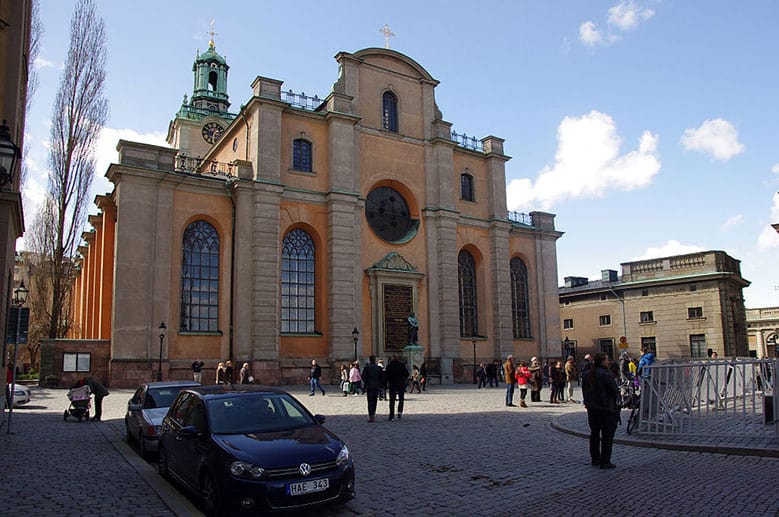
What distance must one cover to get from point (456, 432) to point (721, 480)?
615 cm

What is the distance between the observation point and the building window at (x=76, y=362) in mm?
26672

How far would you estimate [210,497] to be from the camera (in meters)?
6.94

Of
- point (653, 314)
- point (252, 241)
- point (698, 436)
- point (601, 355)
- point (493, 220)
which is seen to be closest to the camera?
point (601, 355)

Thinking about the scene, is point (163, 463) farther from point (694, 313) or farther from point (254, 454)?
point (694, 313)

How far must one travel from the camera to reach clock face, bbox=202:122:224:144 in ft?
163

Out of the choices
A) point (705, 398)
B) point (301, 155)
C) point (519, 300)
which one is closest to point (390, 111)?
point (301, 155)

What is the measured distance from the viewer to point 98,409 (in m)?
17.0

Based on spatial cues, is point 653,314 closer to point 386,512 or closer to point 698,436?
point 698,436

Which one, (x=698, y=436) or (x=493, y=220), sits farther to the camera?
(x=493, y=220)

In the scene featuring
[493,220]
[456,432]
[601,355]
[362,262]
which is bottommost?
[456,432]

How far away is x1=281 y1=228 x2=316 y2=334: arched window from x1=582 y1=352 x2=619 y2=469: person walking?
77.5 feet

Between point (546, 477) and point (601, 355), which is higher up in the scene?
point (601, 355)

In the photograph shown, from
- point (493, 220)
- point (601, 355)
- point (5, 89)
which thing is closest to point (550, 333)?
point (493, 220)

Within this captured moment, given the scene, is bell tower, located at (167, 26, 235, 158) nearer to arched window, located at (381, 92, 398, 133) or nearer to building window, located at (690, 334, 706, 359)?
arched window, located at (381, 92, 398, 133)
